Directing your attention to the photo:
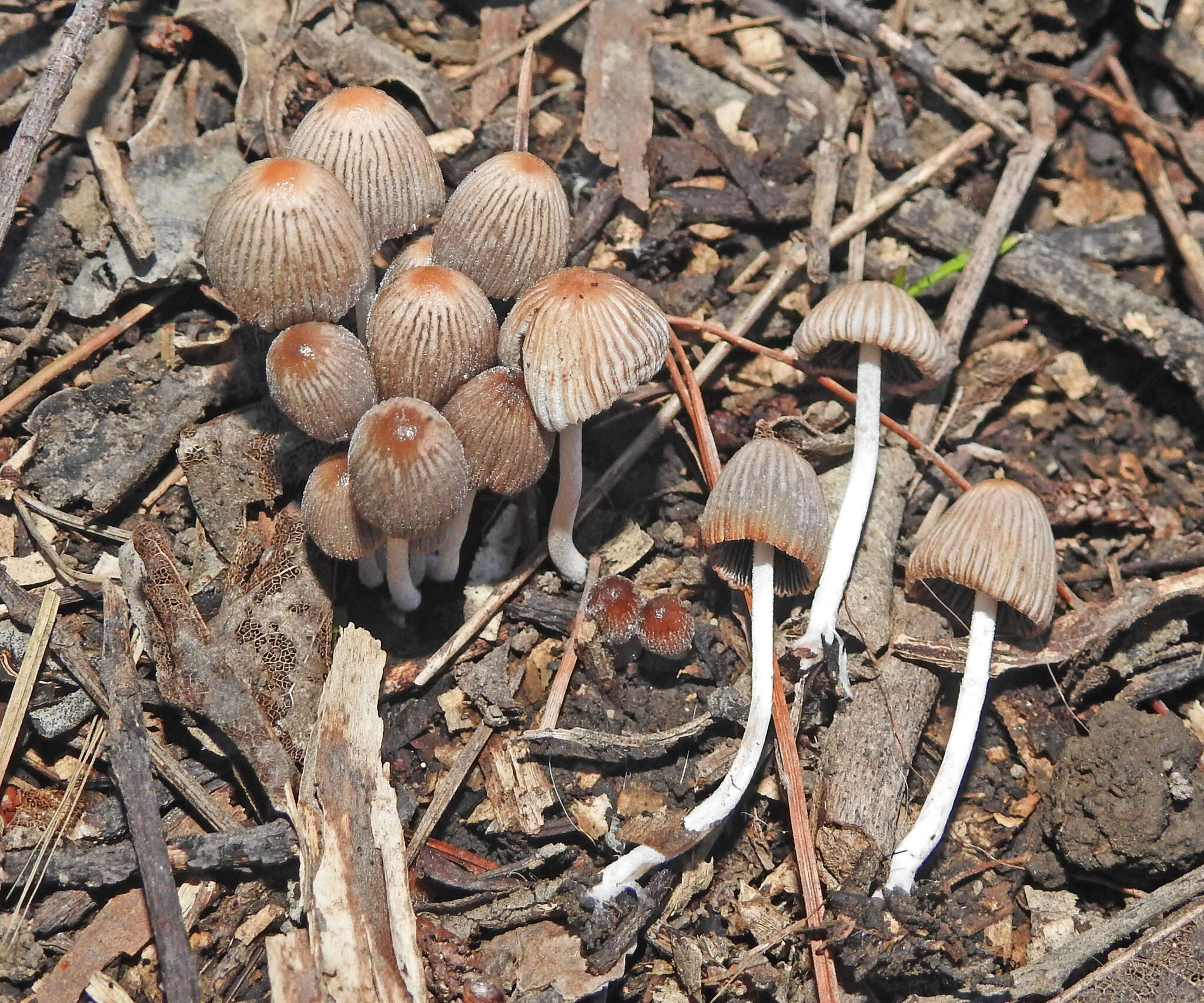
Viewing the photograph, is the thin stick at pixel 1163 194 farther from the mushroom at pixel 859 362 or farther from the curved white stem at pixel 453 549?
the curved white stem at pixel 453 549

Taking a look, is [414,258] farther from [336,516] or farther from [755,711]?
[755,711]

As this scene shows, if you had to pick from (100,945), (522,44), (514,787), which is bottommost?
(100,945)

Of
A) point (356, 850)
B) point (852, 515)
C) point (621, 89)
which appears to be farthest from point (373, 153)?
point (356, 850)

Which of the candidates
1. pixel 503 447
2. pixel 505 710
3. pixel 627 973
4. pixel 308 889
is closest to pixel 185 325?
pixel 503 447

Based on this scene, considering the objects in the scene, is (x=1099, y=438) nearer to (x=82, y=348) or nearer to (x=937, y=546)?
(x=937, y=546)

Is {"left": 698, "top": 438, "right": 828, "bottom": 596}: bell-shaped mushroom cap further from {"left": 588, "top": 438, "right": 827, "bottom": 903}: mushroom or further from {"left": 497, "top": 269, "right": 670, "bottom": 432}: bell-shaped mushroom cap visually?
{"left": 497, "top": 269, "right": 670, "bottom": 432}: bell-shaped mushroom cap

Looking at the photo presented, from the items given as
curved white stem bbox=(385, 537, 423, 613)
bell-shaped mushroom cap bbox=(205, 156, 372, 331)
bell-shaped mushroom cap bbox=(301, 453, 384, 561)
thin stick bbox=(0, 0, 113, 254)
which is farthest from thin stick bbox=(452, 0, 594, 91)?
curved white stem bbox=(385, 537, 423, 613)
